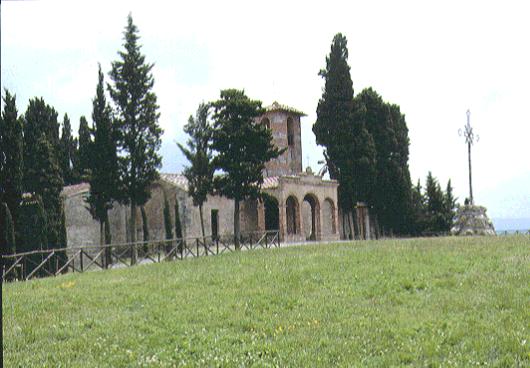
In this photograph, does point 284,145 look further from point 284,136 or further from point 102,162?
point 102,162

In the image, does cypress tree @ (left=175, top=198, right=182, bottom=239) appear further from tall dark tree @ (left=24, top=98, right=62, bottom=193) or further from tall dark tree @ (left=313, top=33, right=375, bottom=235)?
tall dark tree @ (left=313, top=33, right=375, bottom=235)

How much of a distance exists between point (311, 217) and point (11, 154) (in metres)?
22.3

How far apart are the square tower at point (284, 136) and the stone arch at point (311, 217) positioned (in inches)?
101

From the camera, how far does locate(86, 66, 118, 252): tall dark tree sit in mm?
30031

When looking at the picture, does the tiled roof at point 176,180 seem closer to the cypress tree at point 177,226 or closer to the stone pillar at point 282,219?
the cypress tree at point 177,226

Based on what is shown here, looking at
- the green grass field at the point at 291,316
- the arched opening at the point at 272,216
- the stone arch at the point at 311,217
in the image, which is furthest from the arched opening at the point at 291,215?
the green grass field at the point at 291,316

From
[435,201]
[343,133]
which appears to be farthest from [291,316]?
[435,201]

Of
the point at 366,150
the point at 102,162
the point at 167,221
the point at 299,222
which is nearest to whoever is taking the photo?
the point at 102,162

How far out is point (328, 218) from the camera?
1663 inches

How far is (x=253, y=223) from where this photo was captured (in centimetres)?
3731

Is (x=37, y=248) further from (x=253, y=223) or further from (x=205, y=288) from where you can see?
(x=205, y=288)

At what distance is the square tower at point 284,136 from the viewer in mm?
42031

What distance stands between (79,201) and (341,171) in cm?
1750

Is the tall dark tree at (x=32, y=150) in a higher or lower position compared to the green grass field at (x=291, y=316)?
higher
